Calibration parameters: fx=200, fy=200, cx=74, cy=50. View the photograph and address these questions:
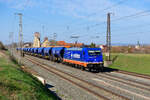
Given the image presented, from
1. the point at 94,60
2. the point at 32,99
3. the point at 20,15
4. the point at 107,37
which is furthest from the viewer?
the point at 20,15

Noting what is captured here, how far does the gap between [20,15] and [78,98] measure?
35.4m

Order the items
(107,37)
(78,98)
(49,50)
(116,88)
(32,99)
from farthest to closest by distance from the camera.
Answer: (49,50) → (107,37) → (116,88) → (78,98) → (32,99)

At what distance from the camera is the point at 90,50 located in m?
26.6

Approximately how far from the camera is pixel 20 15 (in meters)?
44.7

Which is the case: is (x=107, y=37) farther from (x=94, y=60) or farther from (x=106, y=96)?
(x=106, y=96)

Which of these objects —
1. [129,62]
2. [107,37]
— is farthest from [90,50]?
[129,62]

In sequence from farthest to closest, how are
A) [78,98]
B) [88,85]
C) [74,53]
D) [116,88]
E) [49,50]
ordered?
[49,50] → [74,53] → [88,85] → [116,88] → [78,98]

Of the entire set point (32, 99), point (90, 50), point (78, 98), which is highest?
point (90, 50)

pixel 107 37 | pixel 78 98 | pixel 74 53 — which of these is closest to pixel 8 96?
pixel 78 98

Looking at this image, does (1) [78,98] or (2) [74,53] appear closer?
(1) [78,98]

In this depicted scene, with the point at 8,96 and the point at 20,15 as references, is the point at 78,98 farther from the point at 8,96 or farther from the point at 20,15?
the point at 20,15

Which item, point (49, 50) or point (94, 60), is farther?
point (49, 50)

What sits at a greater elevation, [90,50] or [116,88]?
[90,50]

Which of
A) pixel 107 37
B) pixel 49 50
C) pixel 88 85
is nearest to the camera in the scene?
pixel 88 85
